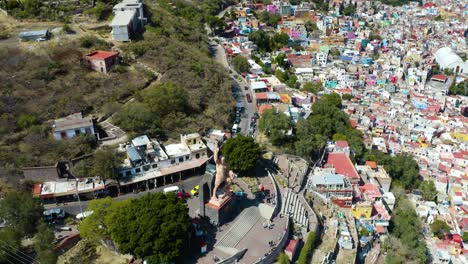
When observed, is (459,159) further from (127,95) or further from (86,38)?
(86,38)

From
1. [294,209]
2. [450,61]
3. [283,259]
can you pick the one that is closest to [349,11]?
[450,61]

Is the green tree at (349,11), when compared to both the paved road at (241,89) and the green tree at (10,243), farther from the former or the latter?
the green tree at (10,243)

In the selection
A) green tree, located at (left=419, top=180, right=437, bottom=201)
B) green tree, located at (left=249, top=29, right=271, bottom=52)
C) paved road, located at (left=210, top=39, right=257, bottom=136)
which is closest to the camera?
green tree, located at (left=419, top=180, right=437, bottom=201)

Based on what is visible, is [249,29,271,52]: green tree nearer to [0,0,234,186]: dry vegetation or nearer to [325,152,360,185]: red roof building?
[0,0,234,186]: dry vegetation

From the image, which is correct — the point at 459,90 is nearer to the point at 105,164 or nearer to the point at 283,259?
the point at 283,259

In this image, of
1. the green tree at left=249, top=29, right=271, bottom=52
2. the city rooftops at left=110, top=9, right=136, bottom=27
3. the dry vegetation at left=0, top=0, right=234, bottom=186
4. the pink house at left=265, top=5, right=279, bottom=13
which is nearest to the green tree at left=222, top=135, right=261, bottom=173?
the dry vegetation at left=0, top=0, right=234, bottom=186

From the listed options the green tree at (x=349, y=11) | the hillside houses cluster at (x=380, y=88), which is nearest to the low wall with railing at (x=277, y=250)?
the hillside houses cluster at (x=380, y=88)
